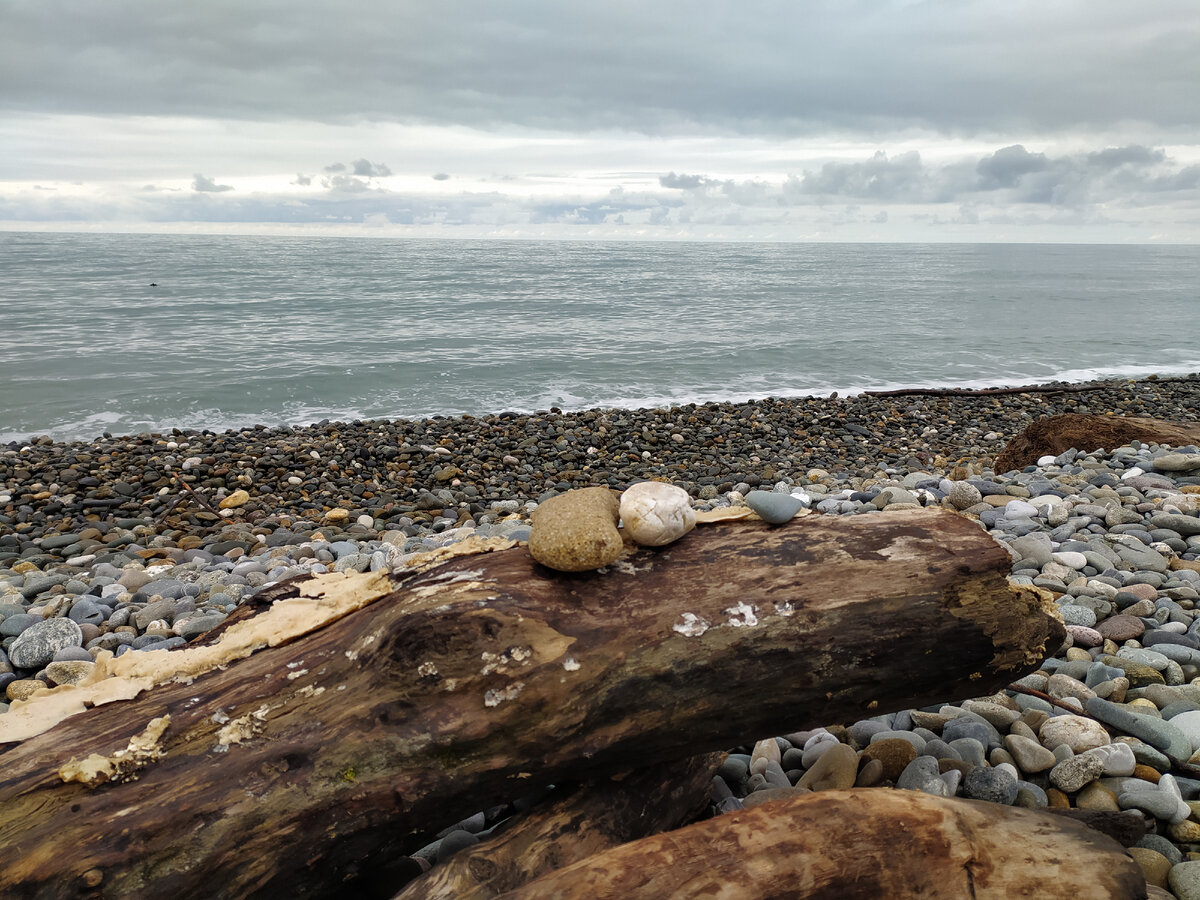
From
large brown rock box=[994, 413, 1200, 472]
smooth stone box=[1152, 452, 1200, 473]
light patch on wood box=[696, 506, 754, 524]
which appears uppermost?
light patch on wood box=[696, 506, 754, 524]

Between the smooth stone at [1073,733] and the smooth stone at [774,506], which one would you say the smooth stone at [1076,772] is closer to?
the smooth stone at [1073,733]

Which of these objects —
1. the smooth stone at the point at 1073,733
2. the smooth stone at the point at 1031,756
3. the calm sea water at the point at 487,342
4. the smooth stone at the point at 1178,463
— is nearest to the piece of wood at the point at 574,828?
the smooth stone at the point at 1031,756

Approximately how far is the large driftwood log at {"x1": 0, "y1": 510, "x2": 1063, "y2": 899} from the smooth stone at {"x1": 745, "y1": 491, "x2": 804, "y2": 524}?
0.11 metres

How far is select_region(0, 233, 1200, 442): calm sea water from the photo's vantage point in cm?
1523

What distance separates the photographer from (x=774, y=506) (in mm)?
2682

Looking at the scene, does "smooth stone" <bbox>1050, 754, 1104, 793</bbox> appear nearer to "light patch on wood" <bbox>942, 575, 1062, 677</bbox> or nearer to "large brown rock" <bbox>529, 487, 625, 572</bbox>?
"light patch on wood" <bbox>942, 575, 1062, 677</bbox>

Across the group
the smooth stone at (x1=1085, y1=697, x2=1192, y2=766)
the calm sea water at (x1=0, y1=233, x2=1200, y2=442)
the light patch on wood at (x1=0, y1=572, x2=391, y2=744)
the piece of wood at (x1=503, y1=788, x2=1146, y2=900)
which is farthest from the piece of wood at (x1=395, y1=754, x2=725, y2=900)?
the calm sea water at (x1=0, y1=233, x2=1200, y2=442)

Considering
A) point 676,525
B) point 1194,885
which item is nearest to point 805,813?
point 676,525

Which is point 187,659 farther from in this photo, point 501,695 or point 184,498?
point 184,498

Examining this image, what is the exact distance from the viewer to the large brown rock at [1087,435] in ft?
27.3

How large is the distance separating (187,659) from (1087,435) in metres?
8.86

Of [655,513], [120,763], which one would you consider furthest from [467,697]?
[120,763]

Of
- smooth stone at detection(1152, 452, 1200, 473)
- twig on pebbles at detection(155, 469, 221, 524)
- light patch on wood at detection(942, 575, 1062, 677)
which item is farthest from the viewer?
twig on pebbles at detection(155, 469, 221, 524)

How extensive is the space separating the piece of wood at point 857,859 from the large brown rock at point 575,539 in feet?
2.67
